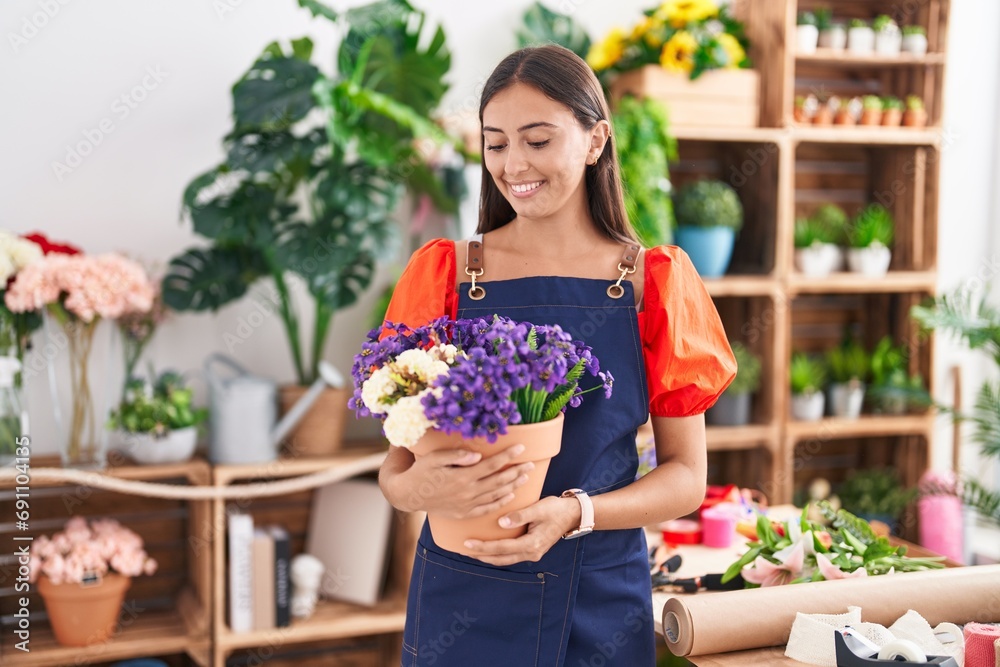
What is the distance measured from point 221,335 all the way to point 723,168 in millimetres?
1888

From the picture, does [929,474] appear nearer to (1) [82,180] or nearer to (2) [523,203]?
(2) [523,203]

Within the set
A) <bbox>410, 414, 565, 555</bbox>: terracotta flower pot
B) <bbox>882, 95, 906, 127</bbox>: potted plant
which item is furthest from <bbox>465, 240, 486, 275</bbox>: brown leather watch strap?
<bbox>882, 95, 906, 127</bbox>: potted plant

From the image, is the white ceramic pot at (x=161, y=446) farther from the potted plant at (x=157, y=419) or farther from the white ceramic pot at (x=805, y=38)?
the white ceramic pot at (x=805, y=38)

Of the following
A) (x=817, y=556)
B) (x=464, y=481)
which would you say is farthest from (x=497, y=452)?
(x=817, y=556)

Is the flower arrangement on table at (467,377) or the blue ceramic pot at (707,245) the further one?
the blue ceramic pot at (707,245)

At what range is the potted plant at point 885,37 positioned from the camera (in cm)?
351

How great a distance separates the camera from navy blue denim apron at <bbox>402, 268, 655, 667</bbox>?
1.42 meters

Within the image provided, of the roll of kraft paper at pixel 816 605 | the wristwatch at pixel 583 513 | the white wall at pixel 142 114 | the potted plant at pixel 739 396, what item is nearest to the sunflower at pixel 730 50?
the white wall at pixel 142 114

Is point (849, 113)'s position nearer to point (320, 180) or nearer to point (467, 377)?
point (320, 180)

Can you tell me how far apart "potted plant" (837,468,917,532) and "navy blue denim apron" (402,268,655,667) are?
2.45m

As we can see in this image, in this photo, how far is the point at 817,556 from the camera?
5.44ft

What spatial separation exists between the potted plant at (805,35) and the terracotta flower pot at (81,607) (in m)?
2.74

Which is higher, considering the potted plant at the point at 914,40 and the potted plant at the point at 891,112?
the potted plant at the point at 914,40

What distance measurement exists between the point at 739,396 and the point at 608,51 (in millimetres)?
1256
